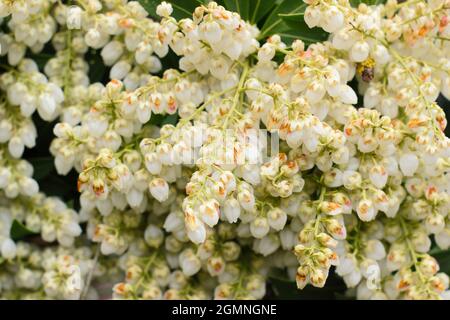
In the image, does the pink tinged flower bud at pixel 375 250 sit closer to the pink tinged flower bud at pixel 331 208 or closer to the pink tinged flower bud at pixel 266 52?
the pink tinged flower bud at pixel 331 208

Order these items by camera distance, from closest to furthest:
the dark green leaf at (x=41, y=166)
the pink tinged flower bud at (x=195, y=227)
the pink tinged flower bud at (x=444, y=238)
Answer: the pink tinged flower bud at (x=195, y=227) → the pink tinged flower bud at (x=444, y=238) → the dark green leaf at (x=41, y=166)

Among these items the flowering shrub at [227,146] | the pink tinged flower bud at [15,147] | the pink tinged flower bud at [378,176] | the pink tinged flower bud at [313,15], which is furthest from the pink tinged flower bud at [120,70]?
the pink tinged flower bud at [378,176]

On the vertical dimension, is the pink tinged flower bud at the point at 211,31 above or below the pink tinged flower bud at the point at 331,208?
above

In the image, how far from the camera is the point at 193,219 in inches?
34.9

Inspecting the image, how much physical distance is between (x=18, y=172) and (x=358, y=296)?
1.74 feet

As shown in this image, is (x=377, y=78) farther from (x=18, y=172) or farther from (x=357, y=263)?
(x=18, y=172)

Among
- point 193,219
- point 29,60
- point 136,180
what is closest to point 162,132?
point 136,180

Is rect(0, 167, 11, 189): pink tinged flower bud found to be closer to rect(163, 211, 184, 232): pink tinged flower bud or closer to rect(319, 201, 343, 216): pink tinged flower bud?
rect(163, 211, 184, 232): pink tinged flower bud

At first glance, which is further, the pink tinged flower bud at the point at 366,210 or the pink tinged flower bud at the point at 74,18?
the pink tinged flower bud at the point at 74,18

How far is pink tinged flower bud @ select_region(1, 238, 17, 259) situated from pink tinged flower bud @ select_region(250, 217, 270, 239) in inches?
15.0

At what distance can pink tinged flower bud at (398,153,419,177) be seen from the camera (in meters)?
1.03

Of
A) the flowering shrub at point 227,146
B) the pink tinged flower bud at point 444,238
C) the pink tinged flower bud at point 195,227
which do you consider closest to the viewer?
the pink tinged flower bud at point 195,227

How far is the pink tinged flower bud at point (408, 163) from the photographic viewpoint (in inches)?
40.4

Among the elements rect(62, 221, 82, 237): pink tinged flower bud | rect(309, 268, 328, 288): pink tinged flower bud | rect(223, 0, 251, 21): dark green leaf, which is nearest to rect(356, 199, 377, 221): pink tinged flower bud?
rect(309, 268, 328, 288): pink tinged flower bud
